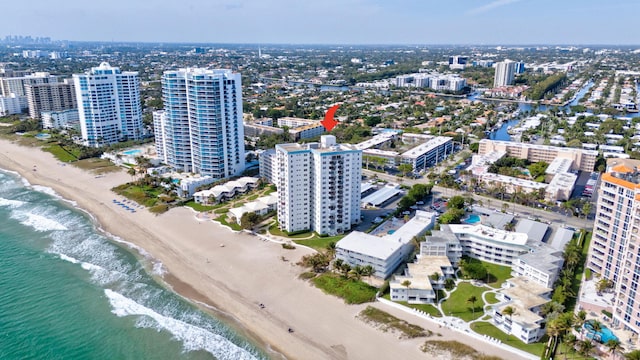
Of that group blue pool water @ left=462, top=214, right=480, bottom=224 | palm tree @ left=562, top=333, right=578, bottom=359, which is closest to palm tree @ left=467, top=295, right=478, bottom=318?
palm tree @ left=562, top=333, right=578, bottom=359

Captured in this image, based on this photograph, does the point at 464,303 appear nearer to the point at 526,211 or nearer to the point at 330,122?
the point at 526,211

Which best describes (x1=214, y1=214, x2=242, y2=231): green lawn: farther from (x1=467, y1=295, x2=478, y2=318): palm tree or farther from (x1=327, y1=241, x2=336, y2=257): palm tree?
(x1=467, y1=295, x2=478, y2=318): palm tree

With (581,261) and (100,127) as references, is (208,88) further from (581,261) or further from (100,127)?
(581,261)

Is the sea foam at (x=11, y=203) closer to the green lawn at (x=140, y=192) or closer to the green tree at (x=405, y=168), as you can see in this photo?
the green lawn at (x=140, y=192)

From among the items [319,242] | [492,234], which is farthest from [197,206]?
[492,234]

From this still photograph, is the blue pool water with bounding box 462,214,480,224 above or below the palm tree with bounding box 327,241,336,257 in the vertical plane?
below

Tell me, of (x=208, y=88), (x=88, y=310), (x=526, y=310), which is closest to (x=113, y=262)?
(x=88, y=310)

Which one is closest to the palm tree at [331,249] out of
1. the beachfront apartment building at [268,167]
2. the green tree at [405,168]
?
the beachfront apartment building at [268,167]
